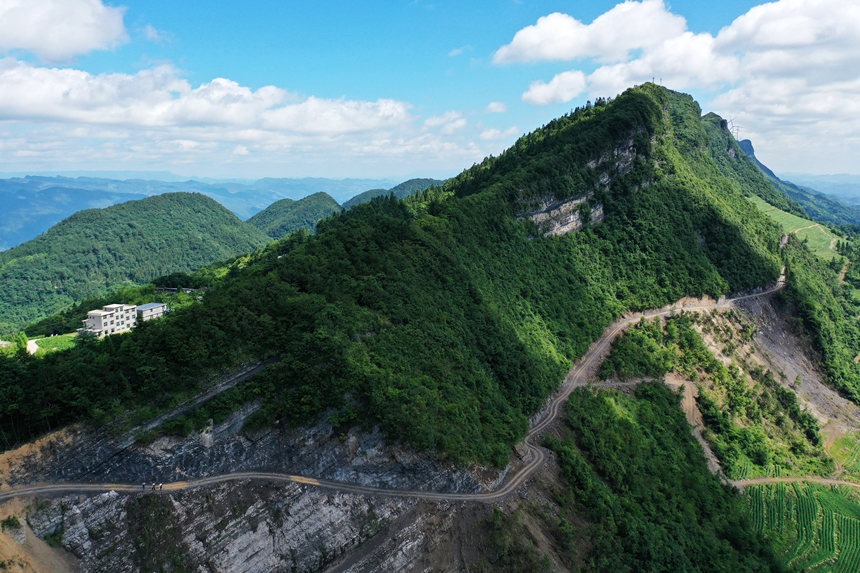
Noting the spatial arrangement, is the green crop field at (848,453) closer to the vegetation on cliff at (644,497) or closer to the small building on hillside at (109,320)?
the vegetation on cliff at (644,497)

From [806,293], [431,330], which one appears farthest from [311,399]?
[806,293]

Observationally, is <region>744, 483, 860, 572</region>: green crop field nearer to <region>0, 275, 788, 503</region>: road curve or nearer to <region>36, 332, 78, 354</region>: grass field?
<region>0, 275, 788, 503</region>: road curve

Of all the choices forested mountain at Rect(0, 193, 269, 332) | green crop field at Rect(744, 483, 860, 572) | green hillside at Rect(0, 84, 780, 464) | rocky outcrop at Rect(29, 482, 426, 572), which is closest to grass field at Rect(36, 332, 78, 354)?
green hillside at Rect(0, 84, 780, 464)

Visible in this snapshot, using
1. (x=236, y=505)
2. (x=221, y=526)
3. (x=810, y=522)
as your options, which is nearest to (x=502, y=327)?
(x=236, y=505)

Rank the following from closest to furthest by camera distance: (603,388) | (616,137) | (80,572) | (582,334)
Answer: (80,572), (603,388), (582,334), (616,137)

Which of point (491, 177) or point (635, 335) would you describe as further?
point (491, 177)

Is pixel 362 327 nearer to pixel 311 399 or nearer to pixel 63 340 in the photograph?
pixel 311 399
